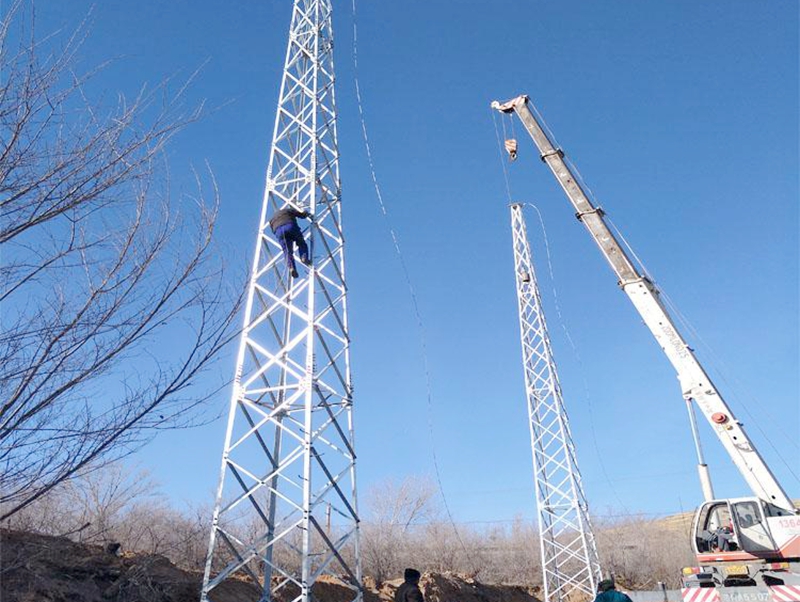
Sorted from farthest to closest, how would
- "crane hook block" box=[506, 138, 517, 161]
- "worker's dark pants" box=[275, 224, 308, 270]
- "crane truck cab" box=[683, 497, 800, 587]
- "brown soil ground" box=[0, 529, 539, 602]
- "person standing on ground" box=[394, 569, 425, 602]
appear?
"crane hook block" box=[506, 138, 517, 161], "crane truck cab" box=[683, 497, 800, 587], "brown soil ground" box=[0, 529, 539, 602], "worker's dark pants" box=[275, 224, 308, 270], "person standing on ground" box=[394, 569, 425, 602]

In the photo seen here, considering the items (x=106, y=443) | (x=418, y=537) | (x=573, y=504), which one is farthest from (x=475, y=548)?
(x=106, y=443)

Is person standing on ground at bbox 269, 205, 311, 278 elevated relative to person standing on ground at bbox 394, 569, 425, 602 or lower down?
elevated

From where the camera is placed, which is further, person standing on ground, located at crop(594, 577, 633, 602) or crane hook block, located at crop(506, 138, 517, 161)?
crane hook block, located at crop(506, 138, 517, 161)

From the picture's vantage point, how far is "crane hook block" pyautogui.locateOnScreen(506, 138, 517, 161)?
19661 mm

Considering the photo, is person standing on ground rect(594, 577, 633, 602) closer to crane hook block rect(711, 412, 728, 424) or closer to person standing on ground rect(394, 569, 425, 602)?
person standing on ground rect(394, 569, 425, 602)

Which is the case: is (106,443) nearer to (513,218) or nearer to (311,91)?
(311,91)

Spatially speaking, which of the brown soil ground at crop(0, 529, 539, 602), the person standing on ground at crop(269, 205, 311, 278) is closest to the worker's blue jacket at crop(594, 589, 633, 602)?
the person standing on ground at crop(269, 205, 311, 278)

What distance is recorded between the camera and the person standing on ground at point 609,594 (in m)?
7.43

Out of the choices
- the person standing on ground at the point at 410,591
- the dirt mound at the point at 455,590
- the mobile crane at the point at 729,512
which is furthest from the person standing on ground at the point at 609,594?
the dirt mound at the point at 455,590

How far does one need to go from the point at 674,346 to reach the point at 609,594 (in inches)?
244

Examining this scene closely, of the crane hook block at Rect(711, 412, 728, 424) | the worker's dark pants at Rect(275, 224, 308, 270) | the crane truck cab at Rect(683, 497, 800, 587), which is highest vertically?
the worker's dark pants at Rect(275, 224, 308, 270)

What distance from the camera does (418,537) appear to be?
3819 cm

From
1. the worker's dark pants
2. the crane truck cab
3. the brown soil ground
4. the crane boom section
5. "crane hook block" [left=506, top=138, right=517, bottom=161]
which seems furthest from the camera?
"crane hook block" [left=506, top=138, right=517, bottom=161]

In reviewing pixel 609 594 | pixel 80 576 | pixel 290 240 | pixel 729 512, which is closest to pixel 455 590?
pixel 729 512
